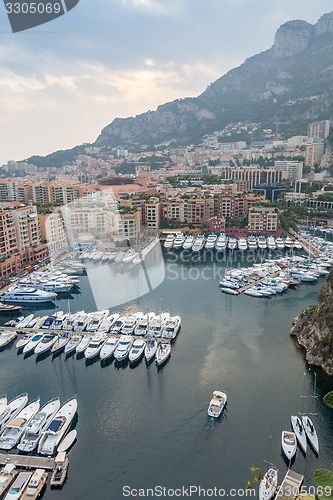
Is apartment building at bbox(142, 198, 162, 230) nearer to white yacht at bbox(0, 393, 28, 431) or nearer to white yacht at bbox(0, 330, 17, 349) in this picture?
white yacht at bbox(0, 330, 17, 349)

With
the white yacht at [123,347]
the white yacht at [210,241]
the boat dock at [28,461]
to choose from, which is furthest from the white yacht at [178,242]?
the boat dock at [28,461]

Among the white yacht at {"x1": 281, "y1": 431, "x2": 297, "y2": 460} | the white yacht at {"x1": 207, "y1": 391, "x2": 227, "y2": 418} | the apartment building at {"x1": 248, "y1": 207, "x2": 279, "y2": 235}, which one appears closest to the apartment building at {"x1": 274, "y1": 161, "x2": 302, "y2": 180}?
the apartment building at {"x1": 248, "y1": 207, "x2": 279, "y2": 235}

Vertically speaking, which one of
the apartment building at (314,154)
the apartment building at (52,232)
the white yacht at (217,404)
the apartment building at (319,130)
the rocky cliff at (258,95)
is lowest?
the white yacht at (217,404)

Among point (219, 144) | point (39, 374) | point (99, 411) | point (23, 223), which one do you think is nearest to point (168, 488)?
point (99, 411)

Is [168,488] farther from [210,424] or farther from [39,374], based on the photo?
[39,374]

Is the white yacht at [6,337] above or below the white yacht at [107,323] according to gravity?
below

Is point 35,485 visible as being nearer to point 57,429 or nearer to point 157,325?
point 57,429

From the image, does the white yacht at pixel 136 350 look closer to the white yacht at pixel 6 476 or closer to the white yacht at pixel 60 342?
the white yacht at pixel 60 342
